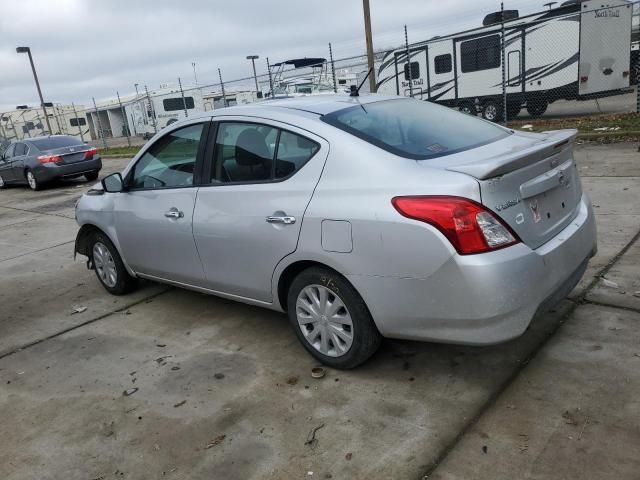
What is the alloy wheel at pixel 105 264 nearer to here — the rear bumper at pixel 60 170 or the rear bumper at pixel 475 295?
the rear bumper at pixel 475 295

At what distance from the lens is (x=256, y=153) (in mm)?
3592

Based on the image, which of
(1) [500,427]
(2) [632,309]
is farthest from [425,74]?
(1) [500,427]

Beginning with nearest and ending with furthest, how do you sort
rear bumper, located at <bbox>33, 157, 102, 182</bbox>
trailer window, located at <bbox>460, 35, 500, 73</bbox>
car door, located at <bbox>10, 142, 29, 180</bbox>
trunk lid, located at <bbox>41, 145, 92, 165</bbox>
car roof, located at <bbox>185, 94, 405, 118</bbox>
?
car roof, located at <bbox>185, 94, 405, 118</bbox>
rear bumper, located at <bbox>33, 157, 102, 182</bbox>
trunk lid, located at <bbox>41, 145, 92, 165</bbox>
car door, located at <bbox>10, 142, 29, 180</bbox>
trailer window, located at <bbox>460, 35, 500, 73</bbox>

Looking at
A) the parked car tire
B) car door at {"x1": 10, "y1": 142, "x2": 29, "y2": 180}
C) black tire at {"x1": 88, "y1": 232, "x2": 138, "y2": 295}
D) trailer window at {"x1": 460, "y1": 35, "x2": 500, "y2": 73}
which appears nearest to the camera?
black tire at {"x1": 88, "y1": 232, "x2": 138, "y2": 295}

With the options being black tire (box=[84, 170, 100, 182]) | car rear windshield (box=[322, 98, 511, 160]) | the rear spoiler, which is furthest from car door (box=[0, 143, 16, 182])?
the rear spoiler

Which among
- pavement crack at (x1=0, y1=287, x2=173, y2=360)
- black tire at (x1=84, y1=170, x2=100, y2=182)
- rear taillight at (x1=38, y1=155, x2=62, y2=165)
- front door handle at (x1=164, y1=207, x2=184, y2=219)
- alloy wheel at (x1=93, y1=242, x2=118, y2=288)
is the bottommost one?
pavement crack at (x1=0, y1=287, x2=173, y2=360)

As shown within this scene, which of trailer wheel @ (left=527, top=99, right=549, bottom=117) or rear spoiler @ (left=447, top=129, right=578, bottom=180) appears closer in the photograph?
rear spoiler @ (left=447, top=129, right=578, bottom=180)

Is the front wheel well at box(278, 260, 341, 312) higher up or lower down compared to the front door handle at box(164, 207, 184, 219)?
lower down

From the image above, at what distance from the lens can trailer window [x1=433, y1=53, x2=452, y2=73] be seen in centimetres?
1759

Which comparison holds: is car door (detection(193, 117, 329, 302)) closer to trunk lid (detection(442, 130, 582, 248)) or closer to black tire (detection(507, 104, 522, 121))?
trunk lid (detection(442, 130, 582, 248))

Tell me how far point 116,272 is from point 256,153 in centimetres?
217

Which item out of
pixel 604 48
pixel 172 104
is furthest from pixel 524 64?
pixel 172 104

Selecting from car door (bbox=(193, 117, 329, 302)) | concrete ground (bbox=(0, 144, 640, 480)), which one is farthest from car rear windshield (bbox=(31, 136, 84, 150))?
car door (bbox=(193, 117, 329, 302))

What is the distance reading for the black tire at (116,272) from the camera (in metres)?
4.92
